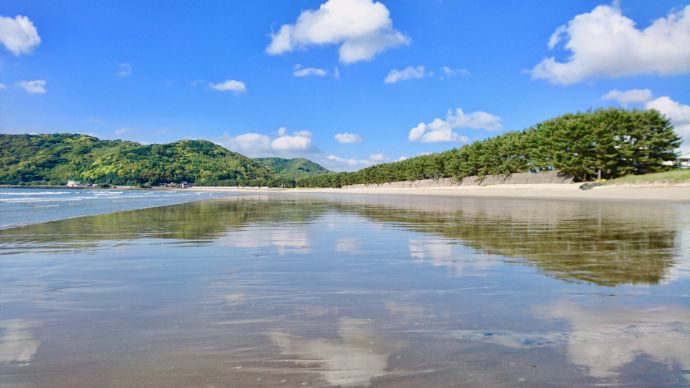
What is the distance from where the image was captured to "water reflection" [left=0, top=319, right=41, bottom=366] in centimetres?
422

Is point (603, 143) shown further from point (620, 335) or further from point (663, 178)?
point (620, 335)

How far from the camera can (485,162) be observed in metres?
93.6

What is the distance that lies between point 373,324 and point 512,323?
165 cm

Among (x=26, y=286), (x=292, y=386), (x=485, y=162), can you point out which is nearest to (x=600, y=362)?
(x=292, y=386)

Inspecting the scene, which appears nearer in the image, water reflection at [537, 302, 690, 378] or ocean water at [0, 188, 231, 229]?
water reflection at [537, 302, 690, 378]

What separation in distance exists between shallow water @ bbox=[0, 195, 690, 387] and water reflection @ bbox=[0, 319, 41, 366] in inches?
1.0

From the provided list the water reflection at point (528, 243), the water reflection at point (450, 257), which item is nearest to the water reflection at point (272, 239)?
the water reflection at point (528, 243)

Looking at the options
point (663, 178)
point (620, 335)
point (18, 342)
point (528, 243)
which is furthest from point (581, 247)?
point (663, 178)

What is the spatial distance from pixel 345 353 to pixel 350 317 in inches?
48.2

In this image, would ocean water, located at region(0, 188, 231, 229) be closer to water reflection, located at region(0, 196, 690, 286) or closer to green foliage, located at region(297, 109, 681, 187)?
water reflection, located at region(0, 196, 690, 286)

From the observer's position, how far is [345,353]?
4234 mm

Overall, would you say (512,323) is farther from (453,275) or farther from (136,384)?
(136,384)

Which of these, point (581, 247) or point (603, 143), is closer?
point (581, 247)

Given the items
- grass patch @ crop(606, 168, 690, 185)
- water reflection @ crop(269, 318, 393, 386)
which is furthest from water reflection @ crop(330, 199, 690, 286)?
grass patch @ crop(606, 168, 690, 185)
